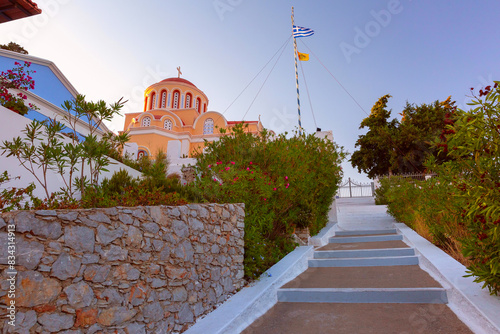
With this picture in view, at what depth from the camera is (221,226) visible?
392 cm

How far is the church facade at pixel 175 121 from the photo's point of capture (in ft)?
76.5

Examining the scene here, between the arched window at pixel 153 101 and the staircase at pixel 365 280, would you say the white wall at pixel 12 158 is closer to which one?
the staircase at pixel 365 280

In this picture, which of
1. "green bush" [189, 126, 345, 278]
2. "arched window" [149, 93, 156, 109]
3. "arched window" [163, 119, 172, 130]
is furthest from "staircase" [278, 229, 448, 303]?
"arched window" [149, 93, 156, 109]

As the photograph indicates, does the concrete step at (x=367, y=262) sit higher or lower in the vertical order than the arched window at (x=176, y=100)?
lower

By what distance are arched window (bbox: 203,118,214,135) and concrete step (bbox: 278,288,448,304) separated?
22.2 metres

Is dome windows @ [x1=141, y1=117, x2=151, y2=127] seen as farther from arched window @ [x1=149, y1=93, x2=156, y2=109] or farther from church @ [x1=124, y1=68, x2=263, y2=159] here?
arched window @ [x1=149, y1=93, x2=156, y2=109]

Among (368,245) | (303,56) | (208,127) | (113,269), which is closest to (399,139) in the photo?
(303,56)

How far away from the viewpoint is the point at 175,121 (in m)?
25.9

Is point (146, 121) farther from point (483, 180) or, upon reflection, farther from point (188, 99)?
point (483, 180)

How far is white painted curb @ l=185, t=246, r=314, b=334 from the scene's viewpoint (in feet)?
9.64

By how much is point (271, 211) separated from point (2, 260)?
4199 millimetres

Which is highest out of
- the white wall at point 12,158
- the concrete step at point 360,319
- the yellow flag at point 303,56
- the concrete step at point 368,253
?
the yellow flag at point 303,56

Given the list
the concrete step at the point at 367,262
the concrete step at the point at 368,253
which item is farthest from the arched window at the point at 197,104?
the concrete step at the point at 367,262

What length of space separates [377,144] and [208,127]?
50.3 feet
